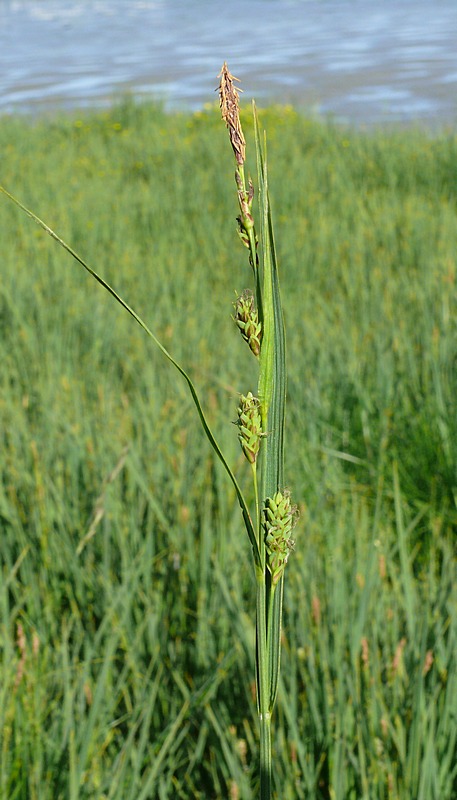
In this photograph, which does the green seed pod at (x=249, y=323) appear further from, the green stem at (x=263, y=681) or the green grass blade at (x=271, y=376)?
the green stem at (x=263, y=681)

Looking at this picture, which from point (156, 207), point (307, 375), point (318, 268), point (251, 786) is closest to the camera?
point (251, 786)

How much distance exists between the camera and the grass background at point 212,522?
100cm

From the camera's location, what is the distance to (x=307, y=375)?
2229 mm

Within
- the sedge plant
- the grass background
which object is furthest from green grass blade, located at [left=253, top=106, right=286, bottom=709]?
the grass background

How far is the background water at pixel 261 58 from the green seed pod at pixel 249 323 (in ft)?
24.6

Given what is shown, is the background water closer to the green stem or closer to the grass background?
the grass background

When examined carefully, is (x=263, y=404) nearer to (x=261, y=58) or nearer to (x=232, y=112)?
(x=232, y=112)

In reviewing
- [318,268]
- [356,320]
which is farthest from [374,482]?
[318,268]

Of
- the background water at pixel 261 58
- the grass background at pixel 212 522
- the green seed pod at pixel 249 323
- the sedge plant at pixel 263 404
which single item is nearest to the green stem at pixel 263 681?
the sedge plant at pixel 263 404

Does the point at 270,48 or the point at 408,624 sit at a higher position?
the point at 270,48

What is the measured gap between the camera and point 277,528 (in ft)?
1.26

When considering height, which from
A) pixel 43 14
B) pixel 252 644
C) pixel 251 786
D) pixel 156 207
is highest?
pixel 43 14

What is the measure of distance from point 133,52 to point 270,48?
9.25 ft

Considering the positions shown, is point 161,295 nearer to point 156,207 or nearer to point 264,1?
point 156,207
